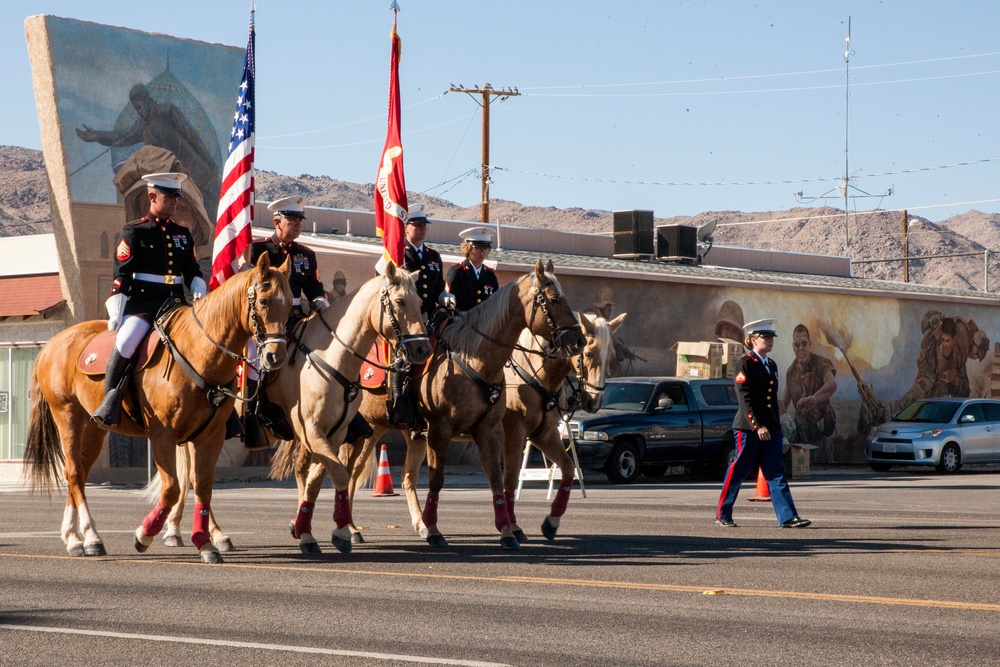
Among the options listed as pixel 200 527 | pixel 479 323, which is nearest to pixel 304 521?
pixel 200 527

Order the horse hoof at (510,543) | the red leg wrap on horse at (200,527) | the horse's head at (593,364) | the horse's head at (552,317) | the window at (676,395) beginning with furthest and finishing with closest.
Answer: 1. the window at (676,395)
2. the horse's head at (593,364)
3. the horse's head at (552,317)
4. the horse hoof at (510,543)
5. the red leg wrap on horse at (200,527)

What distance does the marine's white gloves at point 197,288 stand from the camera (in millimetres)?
12219

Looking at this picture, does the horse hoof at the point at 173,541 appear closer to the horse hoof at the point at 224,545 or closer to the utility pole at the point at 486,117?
the horse hoof at the point at 224,545

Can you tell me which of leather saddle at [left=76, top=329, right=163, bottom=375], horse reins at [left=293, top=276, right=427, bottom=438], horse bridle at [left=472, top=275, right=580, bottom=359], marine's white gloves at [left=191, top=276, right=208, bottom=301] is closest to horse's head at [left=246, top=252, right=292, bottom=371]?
horse reins at [left=293, top=276, right=427, bottom=438]

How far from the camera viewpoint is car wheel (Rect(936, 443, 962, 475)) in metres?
33.2

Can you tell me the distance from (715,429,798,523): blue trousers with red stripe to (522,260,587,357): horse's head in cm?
355

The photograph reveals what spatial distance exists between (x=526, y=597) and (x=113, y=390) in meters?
4.18

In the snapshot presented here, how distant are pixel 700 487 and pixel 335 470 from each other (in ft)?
52.4

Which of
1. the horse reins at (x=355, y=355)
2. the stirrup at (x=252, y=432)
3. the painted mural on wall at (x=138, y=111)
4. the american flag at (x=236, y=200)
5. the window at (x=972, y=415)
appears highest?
the painted mural on wall at (x=138, y=111)

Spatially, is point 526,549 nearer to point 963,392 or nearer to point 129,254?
point 129,254

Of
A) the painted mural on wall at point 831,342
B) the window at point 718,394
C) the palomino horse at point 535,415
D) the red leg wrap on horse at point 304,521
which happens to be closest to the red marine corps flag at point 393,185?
the palomino horse at point 535,415

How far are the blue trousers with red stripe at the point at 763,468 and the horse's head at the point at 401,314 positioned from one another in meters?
5.17

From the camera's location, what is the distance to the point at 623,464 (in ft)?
90.9

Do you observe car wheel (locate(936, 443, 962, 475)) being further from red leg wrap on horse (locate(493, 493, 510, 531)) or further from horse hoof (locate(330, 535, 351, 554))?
horse hoof (locate(330, 535, 351, 554))
